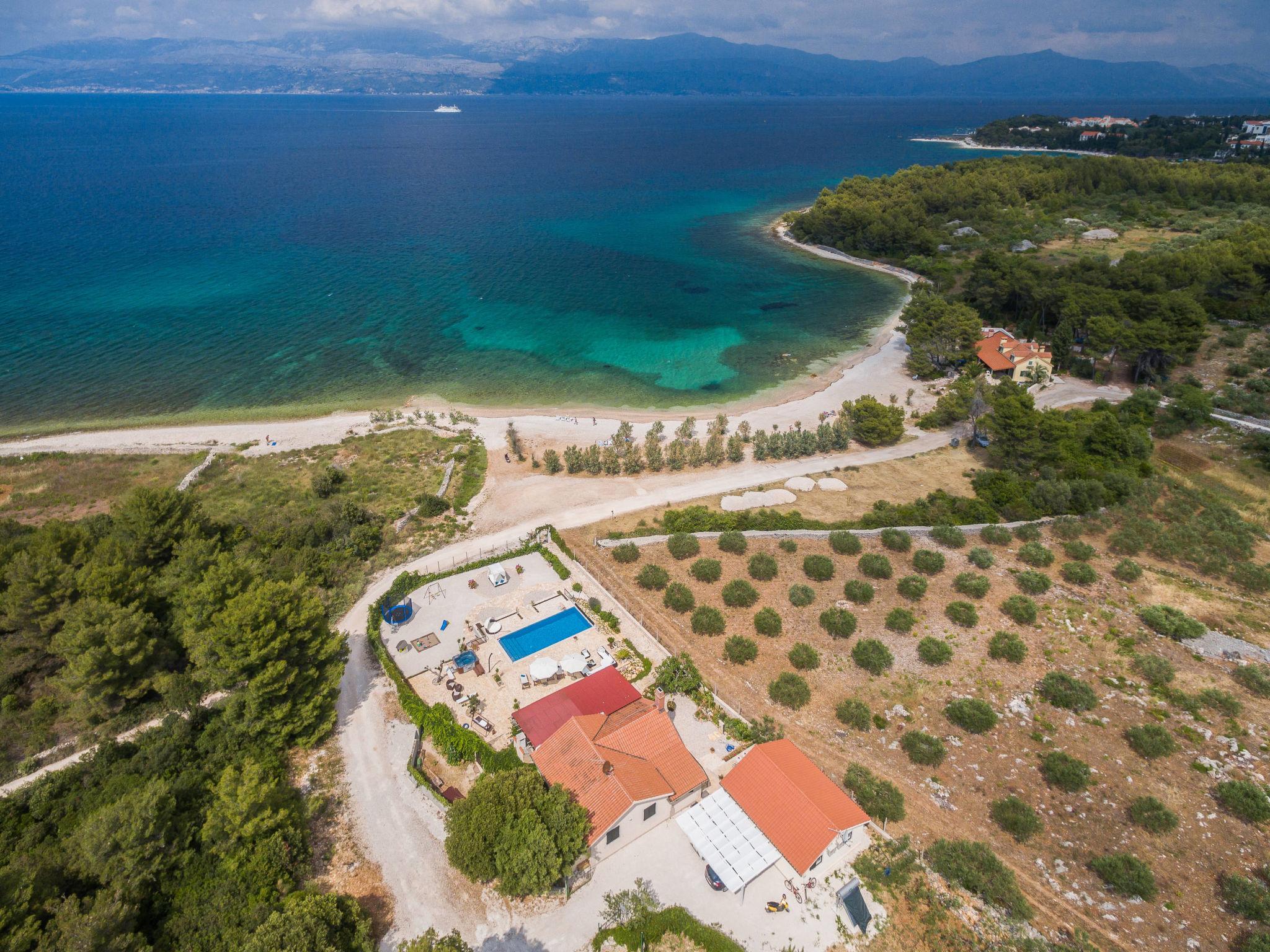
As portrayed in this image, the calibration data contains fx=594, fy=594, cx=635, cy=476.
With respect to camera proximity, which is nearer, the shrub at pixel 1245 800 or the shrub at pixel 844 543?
the shrub at pixel 1245 800

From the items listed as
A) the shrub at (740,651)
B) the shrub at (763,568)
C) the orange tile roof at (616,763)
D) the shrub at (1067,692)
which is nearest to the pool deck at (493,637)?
the shrub at (740,651)

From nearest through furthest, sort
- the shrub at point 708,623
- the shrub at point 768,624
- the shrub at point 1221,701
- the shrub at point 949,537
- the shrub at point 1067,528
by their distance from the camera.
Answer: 1. the shrub at point 1221,701
2. the shrub at point 768,624
3. the shrub at point 708,623
4. the shrub at point 949,537
5. the shrub at point 1067,528

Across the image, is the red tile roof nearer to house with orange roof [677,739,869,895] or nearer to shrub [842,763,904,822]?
→ house with orange roof [677,739,869,895]

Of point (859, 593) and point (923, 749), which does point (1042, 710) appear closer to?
point (923, 749)

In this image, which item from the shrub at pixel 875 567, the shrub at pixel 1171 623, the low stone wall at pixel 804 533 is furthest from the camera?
the low stone wall at pixel 804 533

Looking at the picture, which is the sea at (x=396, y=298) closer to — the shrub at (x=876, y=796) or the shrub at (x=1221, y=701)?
the shrub at (x=876, y=796)

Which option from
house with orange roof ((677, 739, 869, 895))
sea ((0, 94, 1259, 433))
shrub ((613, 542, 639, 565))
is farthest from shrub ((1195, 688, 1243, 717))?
sea ((0, 94, 1259, 433))
